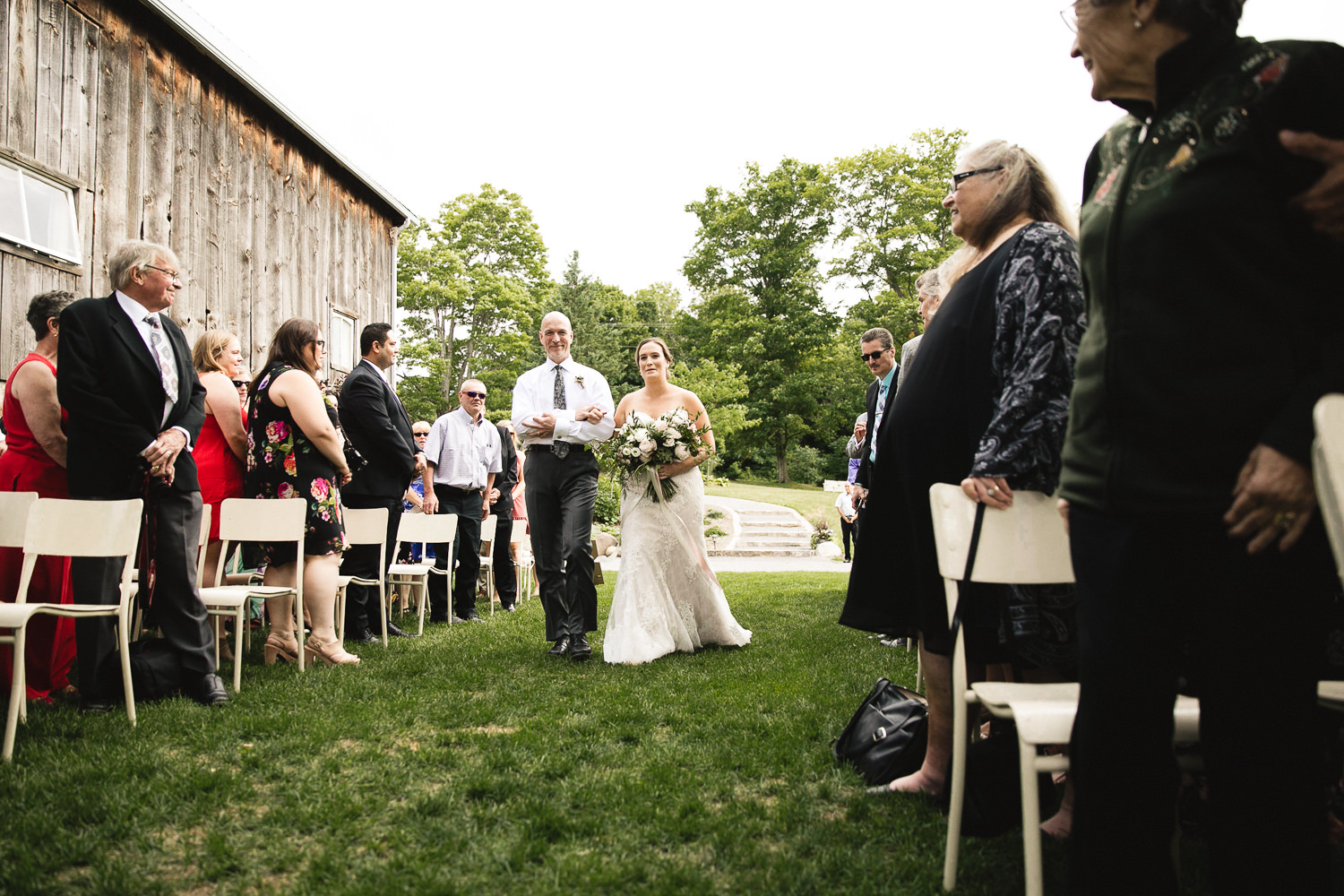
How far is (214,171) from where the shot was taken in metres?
7.85

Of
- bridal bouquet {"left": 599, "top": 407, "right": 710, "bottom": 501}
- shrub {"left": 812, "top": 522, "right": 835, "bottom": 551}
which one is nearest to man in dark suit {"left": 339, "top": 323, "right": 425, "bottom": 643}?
bridal bouquet {"left": 599, "top": 407, "right": 710, "bottom": 501}

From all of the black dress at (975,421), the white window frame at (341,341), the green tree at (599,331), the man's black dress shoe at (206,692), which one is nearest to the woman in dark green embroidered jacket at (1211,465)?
the black dress at (975,421)

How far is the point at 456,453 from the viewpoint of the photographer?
825cm

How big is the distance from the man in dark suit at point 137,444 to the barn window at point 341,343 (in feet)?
20.9

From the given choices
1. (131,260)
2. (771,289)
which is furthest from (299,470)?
(771,289)

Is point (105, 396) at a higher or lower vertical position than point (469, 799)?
higher

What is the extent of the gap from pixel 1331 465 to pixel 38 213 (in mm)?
7619

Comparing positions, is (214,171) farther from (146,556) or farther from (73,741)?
(73,741)

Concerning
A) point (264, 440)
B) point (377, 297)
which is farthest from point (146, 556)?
point (377, 297)

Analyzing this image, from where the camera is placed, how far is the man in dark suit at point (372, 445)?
6.39 meters

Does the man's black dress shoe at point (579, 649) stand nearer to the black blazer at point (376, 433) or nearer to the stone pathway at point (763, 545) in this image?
the black blazer at point (376, 433)

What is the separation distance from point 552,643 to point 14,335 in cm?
447

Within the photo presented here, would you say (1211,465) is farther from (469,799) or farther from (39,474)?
(39,474)

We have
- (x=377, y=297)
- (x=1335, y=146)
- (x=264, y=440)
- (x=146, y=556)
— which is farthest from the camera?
(x=377, y=297)
